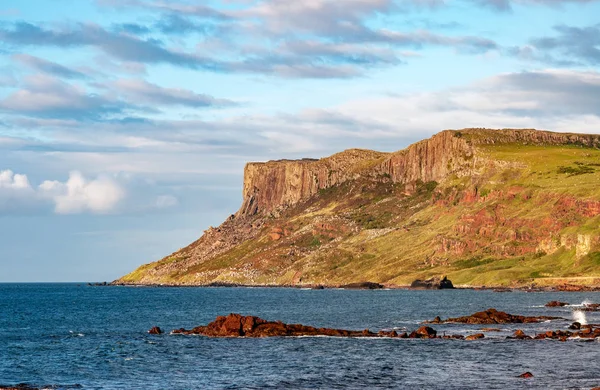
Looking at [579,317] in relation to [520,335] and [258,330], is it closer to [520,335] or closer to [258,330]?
[520,335]

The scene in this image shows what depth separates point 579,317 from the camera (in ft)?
447

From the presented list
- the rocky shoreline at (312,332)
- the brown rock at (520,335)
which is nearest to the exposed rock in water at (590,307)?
the rocky shoreline at (312,332)

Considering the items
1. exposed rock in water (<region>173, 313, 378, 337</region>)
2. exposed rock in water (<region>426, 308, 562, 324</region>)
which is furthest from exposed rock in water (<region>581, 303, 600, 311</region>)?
exposed rock in water (<region>173, 313, 378, 337</region>)

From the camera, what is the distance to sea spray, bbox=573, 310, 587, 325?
420 ft

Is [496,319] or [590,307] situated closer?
[496,319]

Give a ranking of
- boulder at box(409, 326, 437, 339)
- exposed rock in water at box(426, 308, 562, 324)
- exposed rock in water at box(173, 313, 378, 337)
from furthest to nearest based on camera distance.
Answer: exposed rock in water at box(426, 308, 562, 324) < exposed rock in water at box(173, 313, 378, 337) < boulder at box(409, 326, 437, 339)

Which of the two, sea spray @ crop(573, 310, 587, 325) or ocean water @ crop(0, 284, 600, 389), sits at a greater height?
sea spray @ crop(573, 310, 587, 325)

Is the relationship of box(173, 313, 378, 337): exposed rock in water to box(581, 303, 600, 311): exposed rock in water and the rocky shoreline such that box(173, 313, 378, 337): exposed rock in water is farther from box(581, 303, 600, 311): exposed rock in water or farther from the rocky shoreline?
box(581, 303, 600, 311): exposed rock in water

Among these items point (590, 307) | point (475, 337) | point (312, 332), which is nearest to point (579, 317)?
point (590, 307)

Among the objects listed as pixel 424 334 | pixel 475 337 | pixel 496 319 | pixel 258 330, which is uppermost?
pixel 496 319

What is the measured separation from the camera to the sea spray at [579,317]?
128050mm

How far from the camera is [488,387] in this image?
68.8m

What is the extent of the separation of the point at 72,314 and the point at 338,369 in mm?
112695

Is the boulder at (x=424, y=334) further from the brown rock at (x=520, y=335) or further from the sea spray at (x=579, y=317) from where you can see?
the sea spray at (x=579, y=317)
